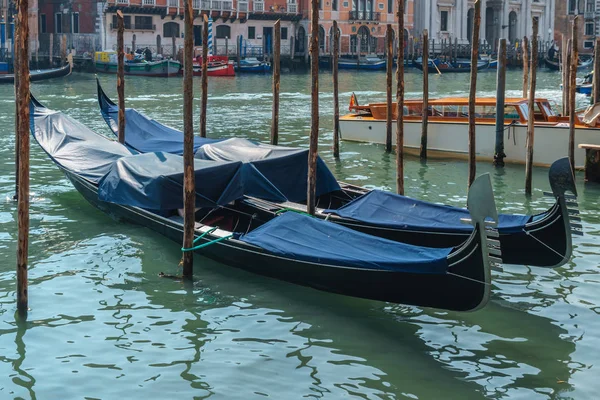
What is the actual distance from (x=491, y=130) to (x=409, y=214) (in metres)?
4.83

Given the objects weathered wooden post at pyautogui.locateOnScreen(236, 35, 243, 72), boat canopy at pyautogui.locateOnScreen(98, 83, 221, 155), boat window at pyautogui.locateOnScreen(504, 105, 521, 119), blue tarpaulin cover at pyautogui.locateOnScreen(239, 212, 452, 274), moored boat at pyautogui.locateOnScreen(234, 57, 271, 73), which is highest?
weathered wooden post at pyautogui.locateOnScreen(236, 35, 243, 72)

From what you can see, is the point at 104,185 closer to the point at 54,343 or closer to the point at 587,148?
the point at 54,343

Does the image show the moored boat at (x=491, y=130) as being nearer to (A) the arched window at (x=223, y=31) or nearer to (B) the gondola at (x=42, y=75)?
(B) the gondola at (x=42, y=75)

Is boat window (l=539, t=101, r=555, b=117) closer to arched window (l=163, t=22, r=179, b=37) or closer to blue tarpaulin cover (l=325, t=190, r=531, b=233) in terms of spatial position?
blue tarpaulin cover (l=325, t=190, r=531, b=233)

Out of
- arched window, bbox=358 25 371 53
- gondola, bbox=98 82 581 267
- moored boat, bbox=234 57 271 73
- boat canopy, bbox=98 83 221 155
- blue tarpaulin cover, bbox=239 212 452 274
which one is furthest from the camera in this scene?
arched window, bbox=358 25 371 53

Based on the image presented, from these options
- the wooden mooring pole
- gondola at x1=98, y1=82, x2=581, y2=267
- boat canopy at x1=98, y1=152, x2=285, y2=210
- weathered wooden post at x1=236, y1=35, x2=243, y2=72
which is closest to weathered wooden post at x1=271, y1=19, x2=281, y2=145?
gondola at x1=98, y1=82, x2=581, y2=267

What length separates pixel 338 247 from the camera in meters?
5.95

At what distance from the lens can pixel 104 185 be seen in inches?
304

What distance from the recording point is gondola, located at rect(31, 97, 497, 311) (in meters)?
5.19

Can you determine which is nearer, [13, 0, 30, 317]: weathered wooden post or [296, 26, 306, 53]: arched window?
[13, 0, 30, 317]: weathered wooden post

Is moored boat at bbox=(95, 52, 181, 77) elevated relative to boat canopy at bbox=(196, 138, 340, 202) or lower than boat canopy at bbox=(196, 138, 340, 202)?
elevated

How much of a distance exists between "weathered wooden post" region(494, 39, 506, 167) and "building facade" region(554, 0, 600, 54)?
120 feet

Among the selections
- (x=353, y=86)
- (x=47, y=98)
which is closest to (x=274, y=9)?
(x=353, y=86)

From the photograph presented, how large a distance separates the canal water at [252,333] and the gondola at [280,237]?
18 cm
